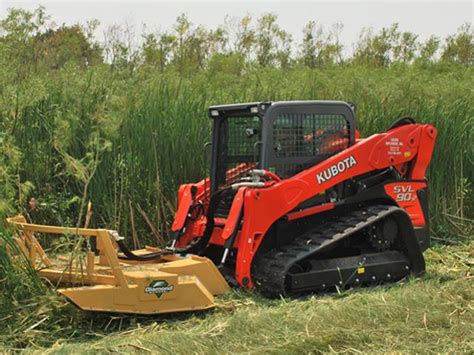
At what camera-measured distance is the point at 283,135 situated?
19.1 feet

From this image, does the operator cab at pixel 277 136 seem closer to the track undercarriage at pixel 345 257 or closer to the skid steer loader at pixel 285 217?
the skid steer loader at pixel 285 217

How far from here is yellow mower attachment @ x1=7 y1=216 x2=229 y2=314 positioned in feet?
14.7

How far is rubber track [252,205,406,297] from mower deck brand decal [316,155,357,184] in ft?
1.34

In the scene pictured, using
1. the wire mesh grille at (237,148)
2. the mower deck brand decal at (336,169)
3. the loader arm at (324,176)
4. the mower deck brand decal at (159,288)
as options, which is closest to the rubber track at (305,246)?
the loader arm at (324,176)

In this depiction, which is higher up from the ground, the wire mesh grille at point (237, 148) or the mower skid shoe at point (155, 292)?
the wire mesh grille at point (237, 148)

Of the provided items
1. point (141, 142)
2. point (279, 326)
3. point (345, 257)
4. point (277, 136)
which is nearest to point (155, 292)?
point (279, 326)

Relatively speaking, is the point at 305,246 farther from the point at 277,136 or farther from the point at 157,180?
the point at 157,180

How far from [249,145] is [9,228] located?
2282mm

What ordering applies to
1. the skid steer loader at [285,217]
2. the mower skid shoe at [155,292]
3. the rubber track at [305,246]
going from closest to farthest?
1. the mower skid shoe at [155,292]
2. the skid steer loader at [285,217]
3. the rubber track at [305,246]

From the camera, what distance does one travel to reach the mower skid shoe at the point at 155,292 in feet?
14.5

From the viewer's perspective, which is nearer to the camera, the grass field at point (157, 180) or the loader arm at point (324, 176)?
the grass field at point (157, 180)

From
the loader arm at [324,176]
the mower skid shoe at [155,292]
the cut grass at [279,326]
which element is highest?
the loader arm at [324,176]

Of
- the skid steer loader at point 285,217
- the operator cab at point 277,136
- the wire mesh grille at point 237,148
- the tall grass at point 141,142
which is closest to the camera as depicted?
the skid steer loader at point 285,217

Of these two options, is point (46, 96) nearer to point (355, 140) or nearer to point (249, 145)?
point (249, 145)
